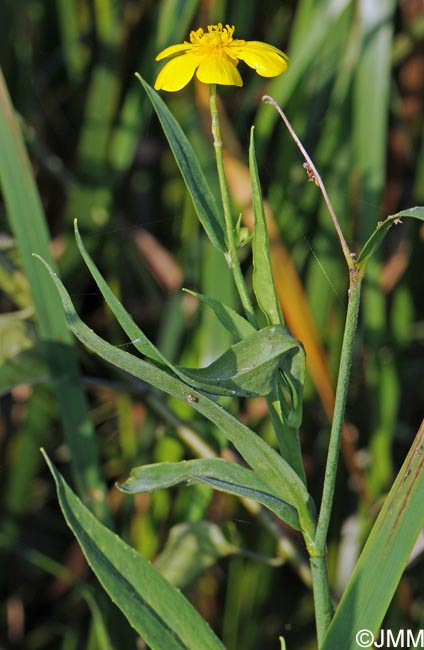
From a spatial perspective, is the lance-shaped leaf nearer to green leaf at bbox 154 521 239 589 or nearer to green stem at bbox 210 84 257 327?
green stem at bbox 210 84 257 327

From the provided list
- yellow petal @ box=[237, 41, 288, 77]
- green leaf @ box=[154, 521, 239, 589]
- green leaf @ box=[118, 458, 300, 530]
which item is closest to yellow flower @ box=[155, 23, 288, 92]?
yellow petal @ box=[237, 41, 288, 77]

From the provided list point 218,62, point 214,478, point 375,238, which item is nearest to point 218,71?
point 218,62

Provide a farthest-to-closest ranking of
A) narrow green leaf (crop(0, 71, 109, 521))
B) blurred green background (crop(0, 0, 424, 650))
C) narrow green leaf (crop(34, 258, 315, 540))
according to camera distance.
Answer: blurred green background (crop(0, 0, 424, 650)) → narrow green leaf (crop(0, 71, 109, 521)) → narrow green leaf (crop(34, 258, 315, 540))

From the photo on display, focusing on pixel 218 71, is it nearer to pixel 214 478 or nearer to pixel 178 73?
pixel 178 73

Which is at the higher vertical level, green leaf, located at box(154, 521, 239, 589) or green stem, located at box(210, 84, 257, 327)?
green stem, located at box(210, 84, 257, 327)

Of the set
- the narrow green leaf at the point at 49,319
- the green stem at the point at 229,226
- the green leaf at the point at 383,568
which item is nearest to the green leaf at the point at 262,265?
the green stem at the point at 229,226

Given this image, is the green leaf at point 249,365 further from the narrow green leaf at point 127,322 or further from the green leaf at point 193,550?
the green leaf at point 193,550

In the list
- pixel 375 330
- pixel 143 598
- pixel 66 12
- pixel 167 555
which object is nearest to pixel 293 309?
pixel 375 330
